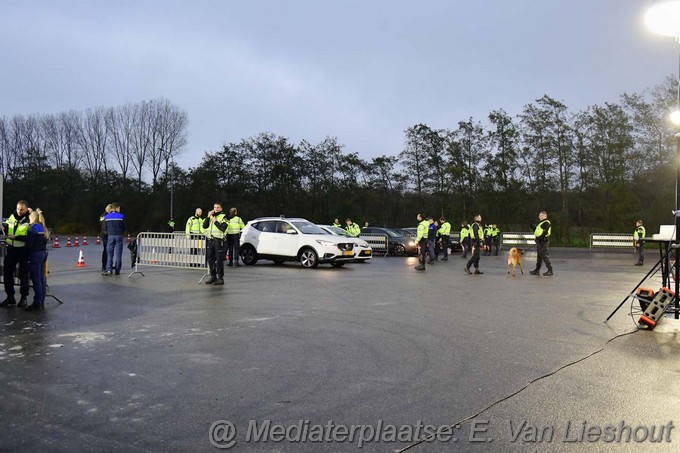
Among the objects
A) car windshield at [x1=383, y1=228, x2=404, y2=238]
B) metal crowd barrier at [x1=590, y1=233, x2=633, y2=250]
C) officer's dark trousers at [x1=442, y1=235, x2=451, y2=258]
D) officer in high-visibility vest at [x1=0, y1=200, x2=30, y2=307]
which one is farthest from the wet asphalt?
metal crowd barrier at [x1=590, y1=233, x2=633, y2=250]

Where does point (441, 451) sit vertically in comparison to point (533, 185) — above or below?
below

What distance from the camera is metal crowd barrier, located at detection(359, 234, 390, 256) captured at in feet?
91.9

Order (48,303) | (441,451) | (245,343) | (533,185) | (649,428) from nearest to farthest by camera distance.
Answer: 1. (441,451)
2. (649,428)
3. (245,343)
4. (48,303)
5. (533,185)

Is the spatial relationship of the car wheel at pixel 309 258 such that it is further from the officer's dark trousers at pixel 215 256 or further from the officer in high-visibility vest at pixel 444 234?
the officer in high-visibility vest at pixel 444 234

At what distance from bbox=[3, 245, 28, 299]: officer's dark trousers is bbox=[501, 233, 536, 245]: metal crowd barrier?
3120 centimetres

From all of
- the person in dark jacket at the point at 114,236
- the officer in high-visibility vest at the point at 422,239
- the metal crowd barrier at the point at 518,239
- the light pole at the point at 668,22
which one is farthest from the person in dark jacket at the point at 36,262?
the metal crowd barrier at the point at 518,239

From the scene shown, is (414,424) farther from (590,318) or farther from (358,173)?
(358,173)

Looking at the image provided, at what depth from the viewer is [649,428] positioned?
160 inches

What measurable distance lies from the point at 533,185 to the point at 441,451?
146 ft

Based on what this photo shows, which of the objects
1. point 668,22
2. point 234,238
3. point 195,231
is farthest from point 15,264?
point 668,22

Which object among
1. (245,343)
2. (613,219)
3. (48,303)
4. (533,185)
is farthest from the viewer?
(533,185)

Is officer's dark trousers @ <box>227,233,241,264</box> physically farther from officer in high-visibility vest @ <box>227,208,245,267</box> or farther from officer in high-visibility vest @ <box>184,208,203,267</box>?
officer in high-visibility vest @ <box>184,208,203,267</box>

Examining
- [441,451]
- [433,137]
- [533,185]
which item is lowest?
[441,451]

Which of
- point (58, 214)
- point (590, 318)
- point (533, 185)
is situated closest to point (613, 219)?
point (533, 185)
